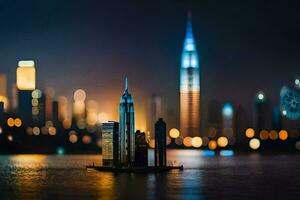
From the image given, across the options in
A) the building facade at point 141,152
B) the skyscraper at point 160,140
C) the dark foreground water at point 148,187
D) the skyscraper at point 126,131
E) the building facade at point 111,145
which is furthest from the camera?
the building facade at point 111,145

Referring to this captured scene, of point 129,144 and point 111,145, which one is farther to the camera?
point 111,145

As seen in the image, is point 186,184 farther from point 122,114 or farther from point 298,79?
point 298,79

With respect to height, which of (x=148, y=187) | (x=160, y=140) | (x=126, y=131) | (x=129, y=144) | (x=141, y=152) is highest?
(x=126, y=131)

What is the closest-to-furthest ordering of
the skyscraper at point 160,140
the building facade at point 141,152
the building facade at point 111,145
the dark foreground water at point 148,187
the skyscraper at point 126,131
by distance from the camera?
the dark foreground water at point 148,187 < the skyscraper at point 126,131 < the skyscraper at point 160,140 < the building facade at point 141,152 < the building facade at point 111,145

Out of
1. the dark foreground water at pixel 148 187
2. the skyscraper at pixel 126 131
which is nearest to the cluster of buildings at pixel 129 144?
the skyscraper at pixel 126 131

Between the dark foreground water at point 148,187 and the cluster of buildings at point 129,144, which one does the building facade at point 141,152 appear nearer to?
the cluster of buildings at point 129,144

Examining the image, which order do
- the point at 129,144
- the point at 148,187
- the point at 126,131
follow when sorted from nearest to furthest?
the point at 148,187
the point at 126,131
the point at 129,144

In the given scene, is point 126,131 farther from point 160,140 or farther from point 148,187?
point 148,187

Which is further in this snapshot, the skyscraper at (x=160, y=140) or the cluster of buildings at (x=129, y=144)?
the skyscraper at (x=160, y=140)

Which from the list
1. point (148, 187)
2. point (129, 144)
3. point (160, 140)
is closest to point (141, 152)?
point (129, 144)

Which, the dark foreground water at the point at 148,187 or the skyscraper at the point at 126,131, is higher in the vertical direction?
the skyscraper at the point at 126,131
